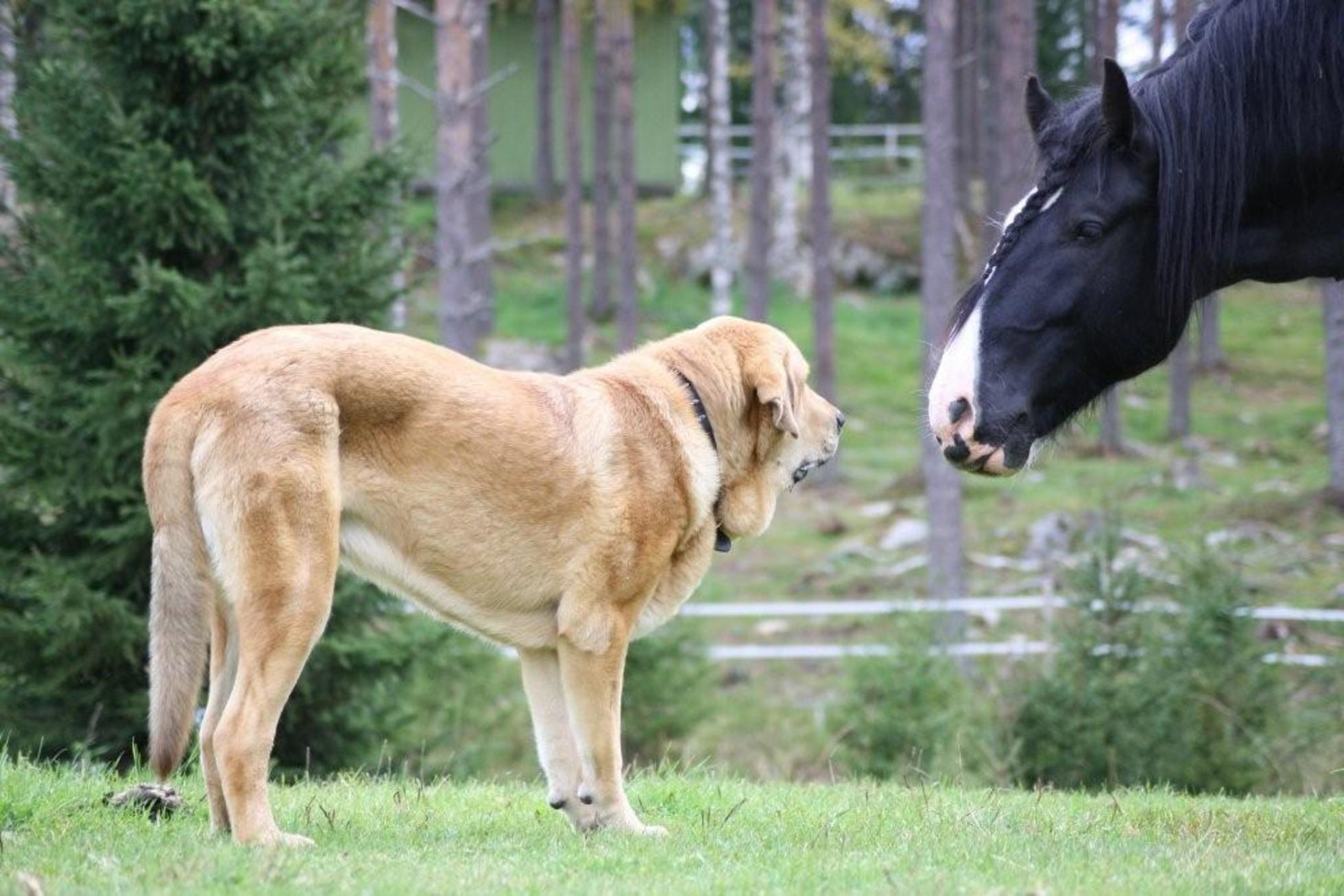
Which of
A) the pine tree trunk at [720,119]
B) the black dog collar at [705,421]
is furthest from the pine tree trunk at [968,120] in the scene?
the black dog collar at [705,421]


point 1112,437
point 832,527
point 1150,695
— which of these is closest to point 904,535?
point 832,527

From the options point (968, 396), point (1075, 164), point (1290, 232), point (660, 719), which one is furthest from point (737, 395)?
point (660, 719)

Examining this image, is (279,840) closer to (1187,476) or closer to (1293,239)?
(1293,239)

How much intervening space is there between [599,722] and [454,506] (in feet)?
3.29

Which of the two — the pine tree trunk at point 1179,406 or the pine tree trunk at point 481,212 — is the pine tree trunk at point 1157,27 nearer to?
the pine tree trunk at point 1179,406

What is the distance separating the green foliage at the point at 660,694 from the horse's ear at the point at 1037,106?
27.9 ft

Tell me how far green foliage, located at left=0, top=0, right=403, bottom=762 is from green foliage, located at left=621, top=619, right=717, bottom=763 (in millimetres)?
3572

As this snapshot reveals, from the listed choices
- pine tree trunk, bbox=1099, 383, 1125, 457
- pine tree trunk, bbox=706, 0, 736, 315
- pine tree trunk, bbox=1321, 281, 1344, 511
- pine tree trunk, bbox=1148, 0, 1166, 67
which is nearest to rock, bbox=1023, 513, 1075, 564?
pine tree trunk, bbox=1321, 281, 1344, 511

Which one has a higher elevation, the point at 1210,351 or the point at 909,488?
the point at 1210,351

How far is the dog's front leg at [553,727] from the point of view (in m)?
6.05

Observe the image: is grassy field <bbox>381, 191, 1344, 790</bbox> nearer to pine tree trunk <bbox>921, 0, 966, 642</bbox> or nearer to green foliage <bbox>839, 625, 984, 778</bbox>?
green foliage <bbox>839, 625, 984, 778</bbox>

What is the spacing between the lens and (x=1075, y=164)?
572cm

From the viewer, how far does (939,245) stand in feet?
59.5

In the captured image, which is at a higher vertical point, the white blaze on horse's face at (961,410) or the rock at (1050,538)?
the white blaze on horse's face at (961,410)
